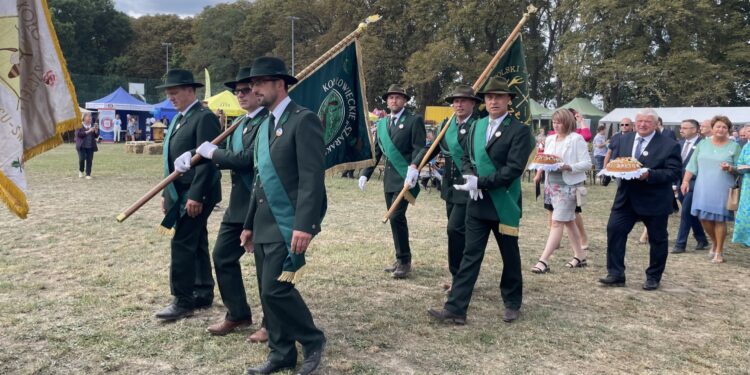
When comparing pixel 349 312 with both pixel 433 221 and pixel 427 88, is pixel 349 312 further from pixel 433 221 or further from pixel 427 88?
pixel 427 88

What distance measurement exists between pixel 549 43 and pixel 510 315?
38890 millimetres

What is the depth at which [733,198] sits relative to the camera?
8.02 m

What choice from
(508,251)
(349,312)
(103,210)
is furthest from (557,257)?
(103,210)

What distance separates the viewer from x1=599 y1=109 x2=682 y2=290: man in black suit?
6301 mm

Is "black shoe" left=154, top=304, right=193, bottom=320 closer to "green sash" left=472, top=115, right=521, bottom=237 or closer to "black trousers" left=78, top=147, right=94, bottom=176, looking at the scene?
"green sash" left=472, top=115, right=521, bottom=237

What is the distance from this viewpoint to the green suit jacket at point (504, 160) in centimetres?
506

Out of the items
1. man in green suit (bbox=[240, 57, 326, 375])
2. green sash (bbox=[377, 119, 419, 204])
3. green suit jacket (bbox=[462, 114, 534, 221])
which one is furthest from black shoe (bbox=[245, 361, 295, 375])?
green sash (bbox=[377, 119, 419, 204])

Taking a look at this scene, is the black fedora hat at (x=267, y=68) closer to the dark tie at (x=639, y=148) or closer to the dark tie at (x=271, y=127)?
the dark tie at (x=271, y=127)

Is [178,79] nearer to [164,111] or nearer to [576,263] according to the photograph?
[576,263]

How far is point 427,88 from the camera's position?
42812mm

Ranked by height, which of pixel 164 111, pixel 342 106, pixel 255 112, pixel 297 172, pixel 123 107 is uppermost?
pixel 123 107

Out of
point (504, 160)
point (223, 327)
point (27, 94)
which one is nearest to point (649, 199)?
point (504, 160)

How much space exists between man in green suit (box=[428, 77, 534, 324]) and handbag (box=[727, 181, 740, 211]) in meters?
4.30

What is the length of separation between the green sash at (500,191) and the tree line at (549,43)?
29.1 meters
